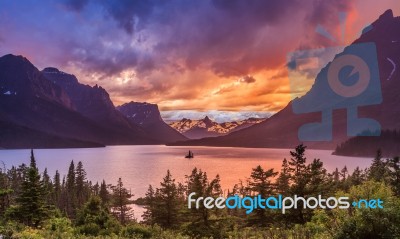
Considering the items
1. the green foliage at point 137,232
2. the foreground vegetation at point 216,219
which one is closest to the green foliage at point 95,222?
the foreground vegetation at point 216,219

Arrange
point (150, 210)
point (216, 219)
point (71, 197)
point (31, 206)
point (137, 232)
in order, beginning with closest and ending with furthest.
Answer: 1. point (137, 232)
2. point (216, 219)
3. point (31, 206)
4. point (150, 210)
5. point (71, 197)

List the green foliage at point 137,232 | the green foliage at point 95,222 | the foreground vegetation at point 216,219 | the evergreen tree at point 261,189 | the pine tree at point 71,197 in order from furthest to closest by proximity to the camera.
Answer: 1. the pine tree at point 71,197
2. the evergreen tree at point 261,189
3. the green foliage at point 95,222
4. the green foliage at point 137,232
5. the foreground vegetation at point 216,219

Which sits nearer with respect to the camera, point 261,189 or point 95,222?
point 95,222

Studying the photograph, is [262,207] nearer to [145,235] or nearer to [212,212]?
[212,212]

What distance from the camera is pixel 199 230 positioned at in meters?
28.6

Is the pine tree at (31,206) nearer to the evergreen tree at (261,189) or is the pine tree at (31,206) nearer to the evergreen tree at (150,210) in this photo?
the evergreen tree at (150,210)

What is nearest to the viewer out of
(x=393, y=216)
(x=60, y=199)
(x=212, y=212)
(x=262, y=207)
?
(x=393, y=216)

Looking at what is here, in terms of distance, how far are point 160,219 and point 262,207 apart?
14588 mm

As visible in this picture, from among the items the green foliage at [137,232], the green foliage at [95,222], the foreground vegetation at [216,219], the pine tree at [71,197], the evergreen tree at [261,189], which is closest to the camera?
the foreground vegetation at [216,219]

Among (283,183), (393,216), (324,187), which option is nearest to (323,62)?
(324,187)

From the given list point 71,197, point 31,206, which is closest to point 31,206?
point 31,206

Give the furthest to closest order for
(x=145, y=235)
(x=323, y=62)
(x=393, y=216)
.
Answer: (x=323, y=62), (x=145, y=235), (x=393, y=216)

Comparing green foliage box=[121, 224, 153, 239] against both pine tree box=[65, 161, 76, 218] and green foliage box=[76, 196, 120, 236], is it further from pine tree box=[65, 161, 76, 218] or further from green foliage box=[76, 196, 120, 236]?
pine tree box=[65, 161, 76, 218]

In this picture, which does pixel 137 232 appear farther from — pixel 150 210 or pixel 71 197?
pixel 71 197
